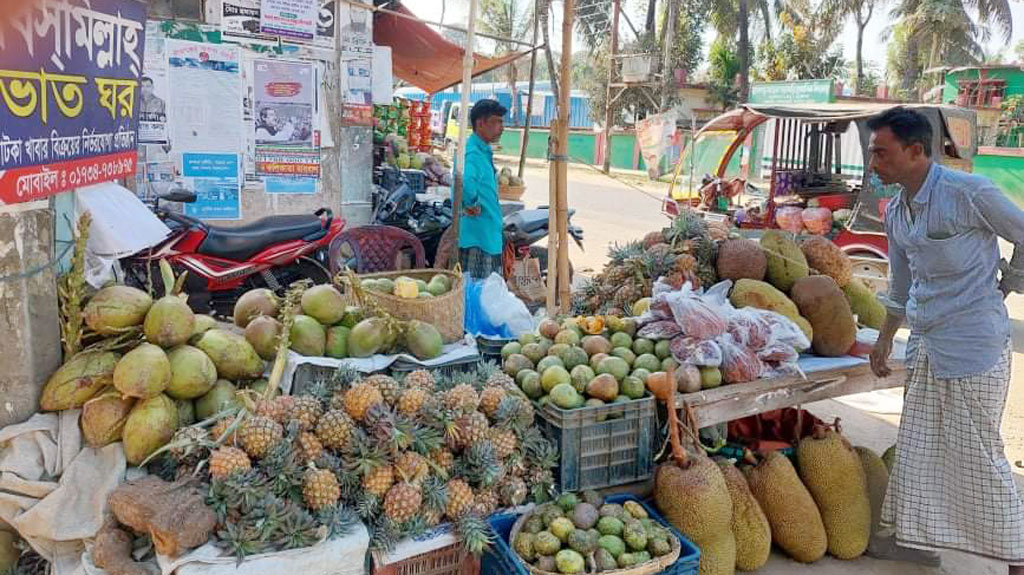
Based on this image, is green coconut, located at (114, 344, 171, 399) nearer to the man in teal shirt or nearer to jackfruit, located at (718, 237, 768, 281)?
the man in teal shirt

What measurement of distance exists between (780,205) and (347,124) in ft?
19.0

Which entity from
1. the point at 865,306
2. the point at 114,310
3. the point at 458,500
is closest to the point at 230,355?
the point at 114,310

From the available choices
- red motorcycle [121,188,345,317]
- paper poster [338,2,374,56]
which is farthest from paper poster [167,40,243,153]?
paper poster [338,2,374,56]

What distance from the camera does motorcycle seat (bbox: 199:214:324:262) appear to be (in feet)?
16.7

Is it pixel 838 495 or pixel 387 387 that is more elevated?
pixel 387 387

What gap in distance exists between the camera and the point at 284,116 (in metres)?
5.76

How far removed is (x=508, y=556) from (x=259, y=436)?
0.94 m

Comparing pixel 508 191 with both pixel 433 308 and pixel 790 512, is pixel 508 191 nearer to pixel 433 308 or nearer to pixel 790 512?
pixel 433 308

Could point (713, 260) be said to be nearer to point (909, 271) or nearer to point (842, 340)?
point (842, 340)

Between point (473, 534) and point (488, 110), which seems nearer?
point (473, 534)

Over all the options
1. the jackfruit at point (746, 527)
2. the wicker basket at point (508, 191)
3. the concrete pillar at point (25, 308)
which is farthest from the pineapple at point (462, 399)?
the wicker basket at point (508, 191)

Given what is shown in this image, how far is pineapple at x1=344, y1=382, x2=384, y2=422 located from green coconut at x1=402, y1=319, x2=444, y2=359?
57 cm

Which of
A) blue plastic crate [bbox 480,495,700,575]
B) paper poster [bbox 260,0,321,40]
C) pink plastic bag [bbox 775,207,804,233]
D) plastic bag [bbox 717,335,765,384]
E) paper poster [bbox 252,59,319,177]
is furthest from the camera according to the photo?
pink plastic bag [bbox 775,207,804,233]

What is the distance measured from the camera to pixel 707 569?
2943 millimetres
